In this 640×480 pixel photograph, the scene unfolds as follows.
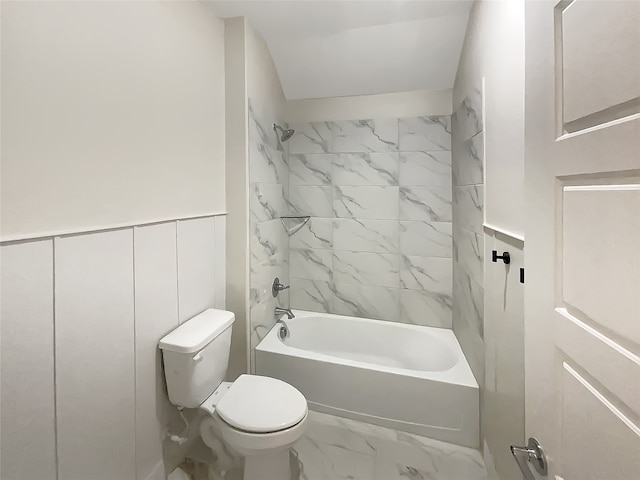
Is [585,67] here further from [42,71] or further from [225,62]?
[225,62]

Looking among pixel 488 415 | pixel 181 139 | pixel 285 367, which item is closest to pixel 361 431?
pixel 285 367

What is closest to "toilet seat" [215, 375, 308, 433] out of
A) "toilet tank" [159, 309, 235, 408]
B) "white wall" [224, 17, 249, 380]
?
"toilet tank" [159, 309, 235, 408]

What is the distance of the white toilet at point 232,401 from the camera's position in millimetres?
1449

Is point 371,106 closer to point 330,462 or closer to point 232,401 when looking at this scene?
point 232,401

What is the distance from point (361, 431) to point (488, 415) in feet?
2.49

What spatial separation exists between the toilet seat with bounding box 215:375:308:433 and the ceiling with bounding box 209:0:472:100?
2154 mm

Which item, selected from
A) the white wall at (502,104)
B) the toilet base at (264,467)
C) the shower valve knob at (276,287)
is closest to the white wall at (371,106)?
the white wall at (502,104)

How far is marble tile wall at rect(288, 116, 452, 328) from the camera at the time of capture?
103 inches

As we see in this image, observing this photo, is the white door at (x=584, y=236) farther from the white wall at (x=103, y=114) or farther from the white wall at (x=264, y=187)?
the white wall at (x=264, y=187)

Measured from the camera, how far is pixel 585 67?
1.84ft

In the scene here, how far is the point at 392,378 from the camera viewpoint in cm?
202

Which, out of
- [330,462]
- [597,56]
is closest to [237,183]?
[330,462]

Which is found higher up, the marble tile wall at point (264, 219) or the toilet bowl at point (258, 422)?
the marble tile wall at point (264, 219)

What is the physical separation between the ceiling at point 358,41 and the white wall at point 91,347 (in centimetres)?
143
